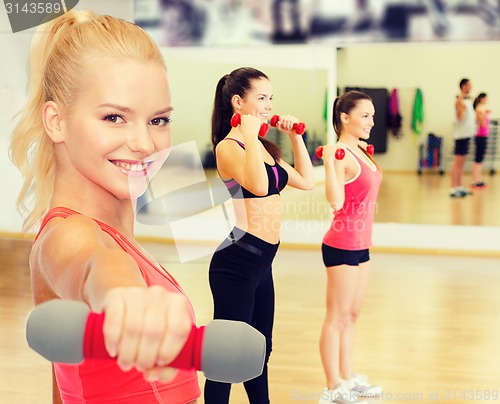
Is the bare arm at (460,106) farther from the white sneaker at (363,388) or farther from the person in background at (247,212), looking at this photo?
the person in background at (247,212)

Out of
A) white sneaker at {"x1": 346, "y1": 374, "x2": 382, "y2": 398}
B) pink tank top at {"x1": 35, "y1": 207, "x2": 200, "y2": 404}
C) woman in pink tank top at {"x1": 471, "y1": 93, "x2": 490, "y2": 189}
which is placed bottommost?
white sneaker at {"x1": 346, "y1": 374, "x2": 382, "y2": 398}

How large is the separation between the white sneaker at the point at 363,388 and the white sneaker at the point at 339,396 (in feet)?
0.21

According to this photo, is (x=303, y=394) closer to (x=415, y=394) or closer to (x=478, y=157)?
(x=415, y=394)

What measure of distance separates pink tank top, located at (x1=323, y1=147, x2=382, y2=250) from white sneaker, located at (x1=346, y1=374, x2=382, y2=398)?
2.26 feet

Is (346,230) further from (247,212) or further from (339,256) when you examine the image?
(247,212)

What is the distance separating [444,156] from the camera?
31.7ft

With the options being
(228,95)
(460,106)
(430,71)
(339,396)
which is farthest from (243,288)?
(430,71)

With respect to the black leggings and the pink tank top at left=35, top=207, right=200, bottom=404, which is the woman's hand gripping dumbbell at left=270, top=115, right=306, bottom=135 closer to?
the black leggings

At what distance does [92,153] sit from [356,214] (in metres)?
2.64

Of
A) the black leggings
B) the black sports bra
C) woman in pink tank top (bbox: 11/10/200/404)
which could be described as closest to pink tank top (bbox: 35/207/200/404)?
woman in pink tank top (bbox: 11/10/200/404)

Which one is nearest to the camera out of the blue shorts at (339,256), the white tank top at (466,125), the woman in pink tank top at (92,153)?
the woman in pink tank top at (92,153)

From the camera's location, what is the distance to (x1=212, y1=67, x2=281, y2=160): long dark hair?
298 cm

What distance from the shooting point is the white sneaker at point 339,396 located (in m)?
3.75

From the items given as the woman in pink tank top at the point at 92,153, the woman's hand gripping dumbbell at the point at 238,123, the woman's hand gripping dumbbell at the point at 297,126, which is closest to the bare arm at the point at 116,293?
the woman in pink tank top at the point at 92,153
